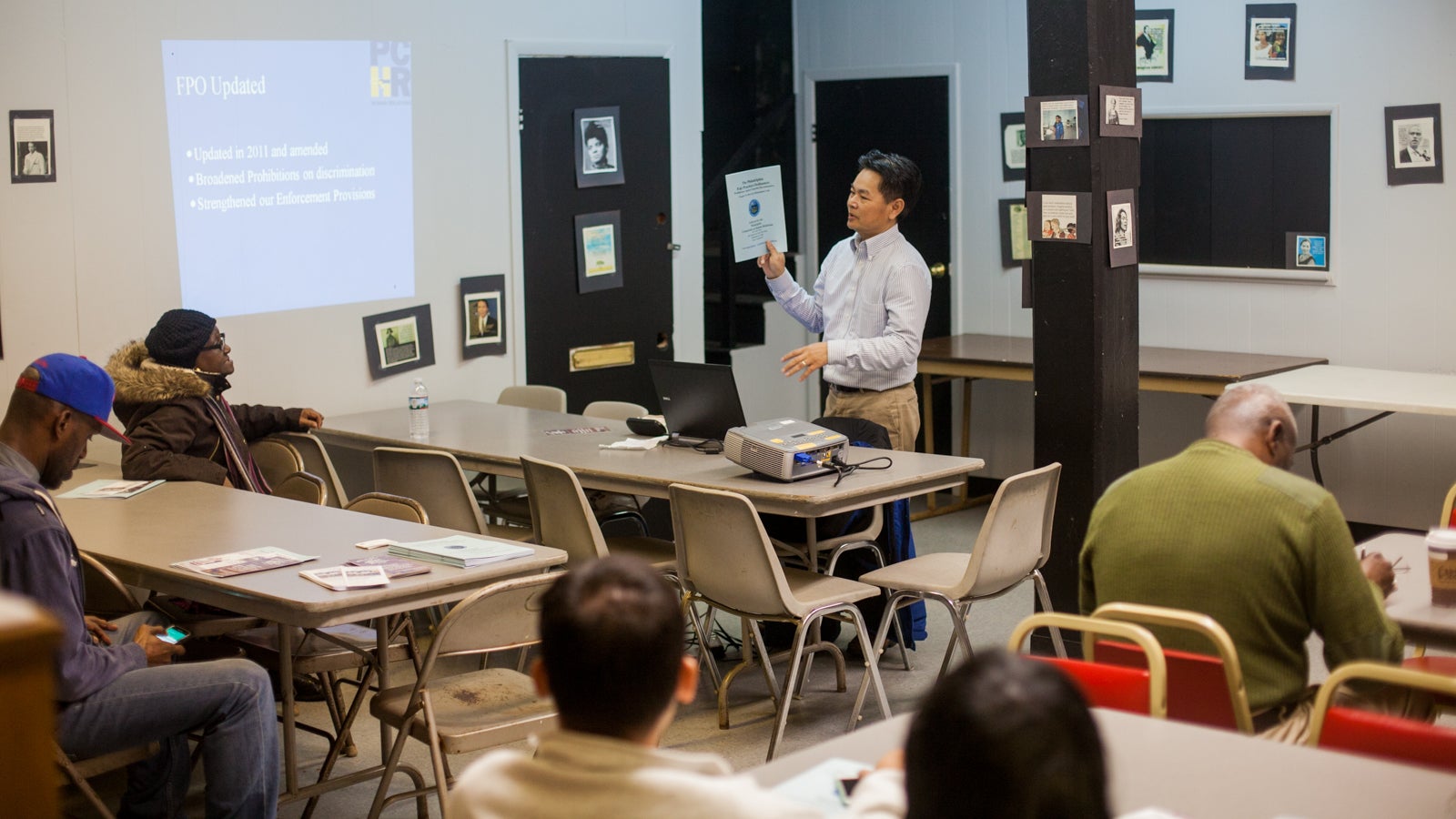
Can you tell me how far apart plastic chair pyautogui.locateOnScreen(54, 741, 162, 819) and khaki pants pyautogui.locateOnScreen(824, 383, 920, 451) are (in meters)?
2.87

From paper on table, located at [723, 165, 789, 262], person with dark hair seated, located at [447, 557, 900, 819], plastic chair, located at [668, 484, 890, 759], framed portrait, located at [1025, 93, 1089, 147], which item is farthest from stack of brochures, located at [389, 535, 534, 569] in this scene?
paper on table, located at [723, 165, 789, 262]

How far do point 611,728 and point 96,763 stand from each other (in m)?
1.90

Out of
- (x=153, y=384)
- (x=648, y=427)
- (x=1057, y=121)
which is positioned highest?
(x=1057, y=121)

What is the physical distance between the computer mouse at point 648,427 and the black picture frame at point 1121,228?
165 centimetres

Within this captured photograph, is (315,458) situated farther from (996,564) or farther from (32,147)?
(996,564)

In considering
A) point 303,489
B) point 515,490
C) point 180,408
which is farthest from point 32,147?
Result: point 515,490

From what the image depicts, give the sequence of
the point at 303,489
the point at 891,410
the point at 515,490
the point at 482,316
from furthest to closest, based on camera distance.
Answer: the point at 482,316 → the point at 515,490 → the point at 891,410 → the point at 303,489

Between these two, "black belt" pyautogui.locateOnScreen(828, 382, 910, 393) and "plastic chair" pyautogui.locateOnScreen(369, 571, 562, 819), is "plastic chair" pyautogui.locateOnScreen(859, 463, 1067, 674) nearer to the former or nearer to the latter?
"black belt" pyautogui.locateOnScreen(828, 382, 910, 393)

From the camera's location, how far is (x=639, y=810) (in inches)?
66.4

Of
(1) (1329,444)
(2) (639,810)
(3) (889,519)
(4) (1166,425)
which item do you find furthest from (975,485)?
(2) (639,810)

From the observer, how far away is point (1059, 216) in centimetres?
493

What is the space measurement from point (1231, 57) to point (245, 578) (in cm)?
549

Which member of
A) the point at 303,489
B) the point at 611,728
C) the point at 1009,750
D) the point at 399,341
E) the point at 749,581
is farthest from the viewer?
the point at 399,341

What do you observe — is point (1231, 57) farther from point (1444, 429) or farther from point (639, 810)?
point (639, 810)
